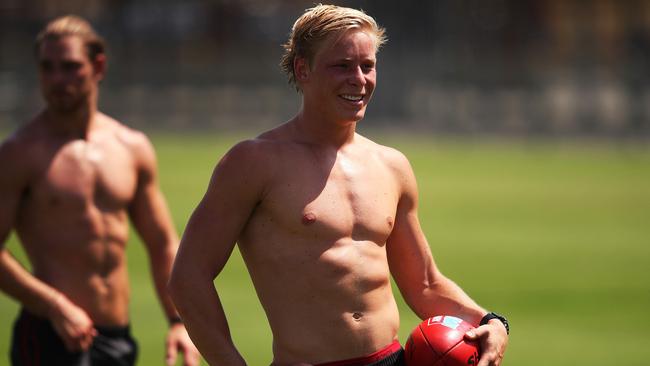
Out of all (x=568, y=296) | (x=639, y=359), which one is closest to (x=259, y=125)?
(x=568, y=296)

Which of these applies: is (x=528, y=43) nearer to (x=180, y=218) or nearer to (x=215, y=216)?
(x=180, y=218)

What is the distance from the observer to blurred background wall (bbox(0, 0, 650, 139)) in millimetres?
43562

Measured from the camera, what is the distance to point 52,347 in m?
7.51

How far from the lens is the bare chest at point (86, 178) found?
7.59m

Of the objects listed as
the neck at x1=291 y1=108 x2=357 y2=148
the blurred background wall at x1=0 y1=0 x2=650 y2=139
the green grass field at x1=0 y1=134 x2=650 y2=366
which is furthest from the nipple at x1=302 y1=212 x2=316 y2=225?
the blurred background wall at x1=0 y1=0 x2=650 y2=139

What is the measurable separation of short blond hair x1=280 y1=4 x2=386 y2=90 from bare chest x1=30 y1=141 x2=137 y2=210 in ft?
7.71

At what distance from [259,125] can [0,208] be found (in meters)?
35.9

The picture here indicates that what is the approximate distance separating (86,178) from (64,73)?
2.11ft

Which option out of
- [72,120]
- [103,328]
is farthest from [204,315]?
[72,120]

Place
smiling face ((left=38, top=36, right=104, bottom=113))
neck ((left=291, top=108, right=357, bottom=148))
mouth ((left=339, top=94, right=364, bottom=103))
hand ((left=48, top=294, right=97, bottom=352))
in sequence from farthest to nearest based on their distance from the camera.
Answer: smiling face ((left=38, top=36, right=104, bottom=113)) → hand ((left=48, top=294, right=97, bottom=352)) → neck ((left=291, top=108, right=357, bottom=148)) → mouth ((left=339, top=94, right=364, bottom=103))

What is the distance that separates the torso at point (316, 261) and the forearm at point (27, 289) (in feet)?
6.27

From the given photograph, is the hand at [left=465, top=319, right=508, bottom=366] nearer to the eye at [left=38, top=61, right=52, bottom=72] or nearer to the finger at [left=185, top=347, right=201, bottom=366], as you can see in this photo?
the finger at [left=185, top=347, right=201, bottom=366]

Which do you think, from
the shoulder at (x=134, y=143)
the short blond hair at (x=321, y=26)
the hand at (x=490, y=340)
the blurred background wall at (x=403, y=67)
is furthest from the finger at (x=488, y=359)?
the blurred background wall at (x=403, y=67)

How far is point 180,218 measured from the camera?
900 inches
